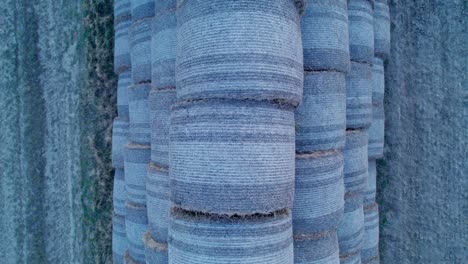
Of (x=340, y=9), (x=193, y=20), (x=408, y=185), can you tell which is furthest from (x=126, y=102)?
(x=408, y=185)

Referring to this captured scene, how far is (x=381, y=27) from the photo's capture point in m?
1.19

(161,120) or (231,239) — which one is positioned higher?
(161,120)

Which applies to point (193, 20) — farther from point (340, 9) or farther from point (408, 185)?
point (408, 185)

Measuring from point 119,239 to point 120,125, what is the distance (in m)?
0.34

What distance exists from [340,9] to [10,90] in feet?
3.39

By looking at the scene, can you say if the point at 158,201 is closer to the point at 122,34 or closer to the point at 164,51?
the point at 164,51

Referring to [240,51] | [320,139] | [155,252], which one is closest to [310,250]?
[320,139]

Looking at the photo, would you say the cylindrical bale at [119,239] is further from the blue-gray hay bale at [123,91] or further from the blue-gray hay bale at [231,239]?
the blue-gray hay bale at [231,239]

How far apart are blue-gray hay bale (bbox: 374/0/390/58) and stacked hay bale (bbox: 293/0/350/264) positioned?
0.30 meters

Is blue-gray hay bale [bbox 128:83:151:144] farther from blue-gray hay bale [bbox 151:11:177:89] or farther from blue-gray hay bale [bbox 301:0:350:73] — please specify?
blue-gray hay bale [bbox 301:0:350:73]

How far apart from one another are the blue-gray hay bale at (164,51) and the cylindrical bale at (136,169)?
0.20 m

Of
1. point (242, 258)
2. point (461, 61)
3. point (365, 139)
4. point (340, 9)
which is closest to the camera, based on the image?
point (242, 258)

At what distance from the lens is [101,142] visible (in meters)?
1.31

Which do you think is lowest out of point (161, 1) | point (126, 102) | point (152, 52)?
point (126, 102)
